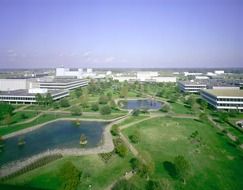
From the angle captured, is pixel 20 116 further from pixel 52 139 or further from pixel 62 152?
pixel 62 152

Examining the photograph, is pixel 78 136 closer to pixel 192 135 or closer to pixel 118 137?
pixel 118 137

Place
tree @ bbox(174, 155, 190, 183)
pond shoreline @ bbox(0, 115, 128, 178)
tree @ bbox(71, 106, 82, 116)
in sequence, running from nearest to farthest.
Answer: tree @ bbox(174, 155, 190, 183)
pond shoreline @ bbox(0, 115, 128, 178)
tree @ bbox(71, 106, 82, 116)

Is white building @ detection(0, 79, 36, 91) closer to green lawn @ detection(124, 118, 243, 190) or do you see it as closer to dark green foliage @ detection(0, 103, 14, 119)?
dark green foliage @ detection(0, 103, 14, 119)

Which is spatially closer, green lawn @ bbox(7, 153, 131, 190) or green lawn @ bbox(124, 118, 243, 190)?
green lawn @ bbox(7, 153, 131, 190)

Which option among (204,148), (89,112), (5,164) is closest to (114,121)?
(89,112)

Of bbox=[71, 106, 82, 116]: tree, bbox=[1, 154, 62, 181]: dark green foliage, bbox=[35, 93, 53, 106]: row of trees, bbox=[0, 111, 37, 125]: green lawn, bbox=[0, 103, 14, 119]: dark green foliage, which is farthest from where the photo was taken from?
bbox=[35, 93, 53, 106]: row of trees

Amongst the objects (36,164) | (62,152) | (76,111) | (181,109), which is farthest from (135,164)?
(181,109)

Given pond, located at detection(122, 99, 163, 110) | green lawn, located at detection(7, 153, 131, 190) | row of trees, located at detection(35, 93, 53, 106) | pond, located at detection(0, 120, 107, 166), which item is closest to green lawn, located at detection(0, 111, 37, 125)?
row of trees, located at detection(35, 93, 53, 106)
